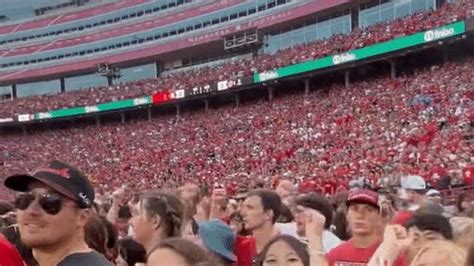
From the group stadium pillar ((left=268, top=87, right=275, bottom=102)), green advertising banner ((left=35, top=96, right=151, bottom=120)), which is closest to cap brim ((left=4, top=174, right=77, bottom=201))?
stadium pillar ((left=268, top=87, right=275, bottom=102))

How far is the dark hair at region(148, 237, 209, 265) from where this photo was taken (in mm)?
2213

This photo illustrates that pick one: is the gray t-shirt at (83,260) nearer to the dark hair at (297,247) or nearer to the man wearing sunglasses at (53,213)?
the man wearing sunglasses at (53,213)

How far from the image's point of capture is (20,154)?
4316cm

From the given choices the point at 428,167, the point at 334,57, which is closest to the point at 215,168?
the point at 334,57

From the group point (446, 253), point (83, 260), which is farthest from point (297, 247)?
point (83, 260)

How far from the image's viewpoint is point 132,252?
167 inches

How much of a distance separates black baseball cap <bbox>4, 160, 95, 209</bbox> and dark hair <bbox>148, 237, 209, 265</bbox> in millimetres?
690

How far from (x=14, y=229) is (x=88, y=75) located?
1948 inches

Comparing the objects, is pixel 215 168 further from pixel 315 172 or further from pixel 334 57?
pixel 315 172

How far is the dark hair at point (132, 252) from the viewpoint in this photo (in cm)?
418

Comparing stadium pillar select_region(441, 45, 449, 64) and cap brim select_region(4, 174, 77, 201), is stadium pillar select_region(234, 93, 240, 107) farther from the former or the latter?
cap brim select_region(4, 174, 77, 201)

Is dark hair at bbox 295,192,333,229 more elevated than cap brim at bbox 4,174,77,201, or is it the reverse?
cap brim at bbox 4,174,77,201

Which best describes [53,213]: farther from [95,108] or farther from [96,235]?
[95,108]

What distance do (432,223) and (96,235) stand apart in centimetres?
195
